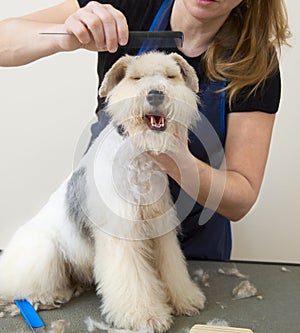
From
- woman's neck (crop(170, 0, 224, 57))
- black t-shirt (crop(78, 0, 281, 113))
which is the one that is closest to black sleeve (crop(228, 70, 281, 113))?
black t-shirt (crop(78, 0, 281, 113))

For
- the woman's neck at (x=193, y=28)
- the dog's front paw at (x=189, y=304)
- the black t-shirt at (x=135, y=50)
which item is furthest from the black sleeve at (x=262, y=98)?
the dog's front paw at (x=189, y=304)

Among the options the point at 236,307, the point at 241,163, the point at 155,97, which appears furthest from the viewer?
the point at 241,163

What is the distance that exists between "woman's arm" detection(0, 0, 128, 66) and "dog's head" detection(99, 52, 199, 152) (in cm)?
5

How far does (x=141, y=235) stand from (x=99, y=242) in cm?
7

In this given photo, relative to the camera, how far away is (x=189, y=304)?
0.96 m

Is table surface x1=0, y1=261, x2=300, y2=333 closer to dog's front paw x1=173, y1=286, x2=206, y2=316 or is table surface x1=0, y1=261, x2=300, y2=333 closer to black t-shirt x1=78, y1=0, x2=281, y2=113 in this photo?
dog's front paw x1=173, y1=286, x2=206, y2=316

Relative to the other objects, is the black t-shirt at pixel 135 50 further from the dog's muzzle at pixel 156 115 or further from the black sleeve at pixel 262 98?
the dog's muzzle at pixel 156 115

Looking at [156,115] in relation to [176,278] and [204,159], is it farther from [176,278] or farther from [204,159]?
[176,278]

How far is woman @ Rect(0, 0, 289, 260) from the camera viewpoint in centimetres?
87

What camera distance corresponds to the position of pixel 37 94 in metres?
1.47

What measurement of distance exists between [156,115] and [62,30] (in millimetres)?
217

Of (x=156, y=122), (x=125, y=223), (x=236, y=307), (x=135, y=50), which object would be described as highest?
(x=135, y=50)

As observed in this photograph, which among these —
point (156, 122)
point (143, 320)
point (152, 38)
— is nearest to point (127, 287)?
point (143, 320)

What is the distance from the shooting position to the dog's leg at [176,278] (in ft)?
3.16
